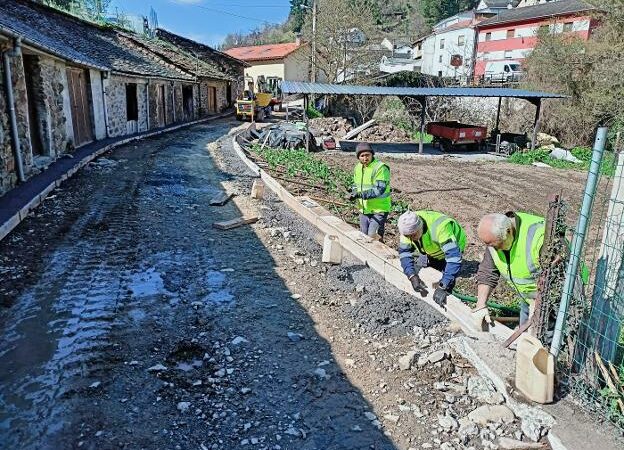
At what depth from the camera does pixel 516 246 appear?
13.0 ft

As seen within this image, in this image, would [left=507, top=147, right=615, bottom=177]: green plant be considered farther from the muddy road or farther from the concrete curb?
the muddy road

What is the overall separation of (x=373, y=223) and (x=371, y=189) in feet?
1.93

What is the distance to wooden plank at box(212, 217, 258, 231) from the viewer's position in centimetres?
803

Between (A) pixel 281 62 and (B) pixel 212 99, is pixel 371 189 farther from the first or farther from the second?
(A) pixel 281 62

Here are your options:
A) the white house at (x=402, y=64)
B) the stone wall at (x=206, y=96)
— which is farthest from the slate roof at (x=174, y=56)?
the white house at (x=402, y=64)

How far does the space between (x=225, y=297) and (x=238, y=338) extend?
98 cm

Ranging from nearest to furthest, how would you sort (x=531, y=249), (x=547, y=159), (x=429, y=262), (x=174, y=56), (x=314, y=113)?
(x=531, y=249), (x=429, y=262), (x=547, y=159), (x=174, y=56), (x=314, y=113)

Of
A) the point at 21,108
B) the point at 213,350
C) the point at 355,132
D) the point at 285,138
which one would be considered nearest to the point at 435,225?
the point at 213,350

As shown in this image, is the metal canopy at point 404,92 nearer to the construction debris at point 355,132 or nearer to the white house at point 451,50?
the construction debris at point 355,132

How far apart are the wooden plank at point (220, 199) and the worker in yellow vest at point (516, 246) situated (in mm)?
6426

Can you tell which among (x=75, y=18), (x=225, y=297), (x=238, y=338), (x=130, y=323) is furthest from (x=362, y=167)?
(x=75, y=18)

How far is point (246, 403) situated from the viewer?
145 inches

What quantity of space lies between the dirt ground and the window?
8544mm

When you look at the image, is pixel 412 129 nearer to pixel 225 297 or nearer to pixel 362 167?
pixel 362 167
